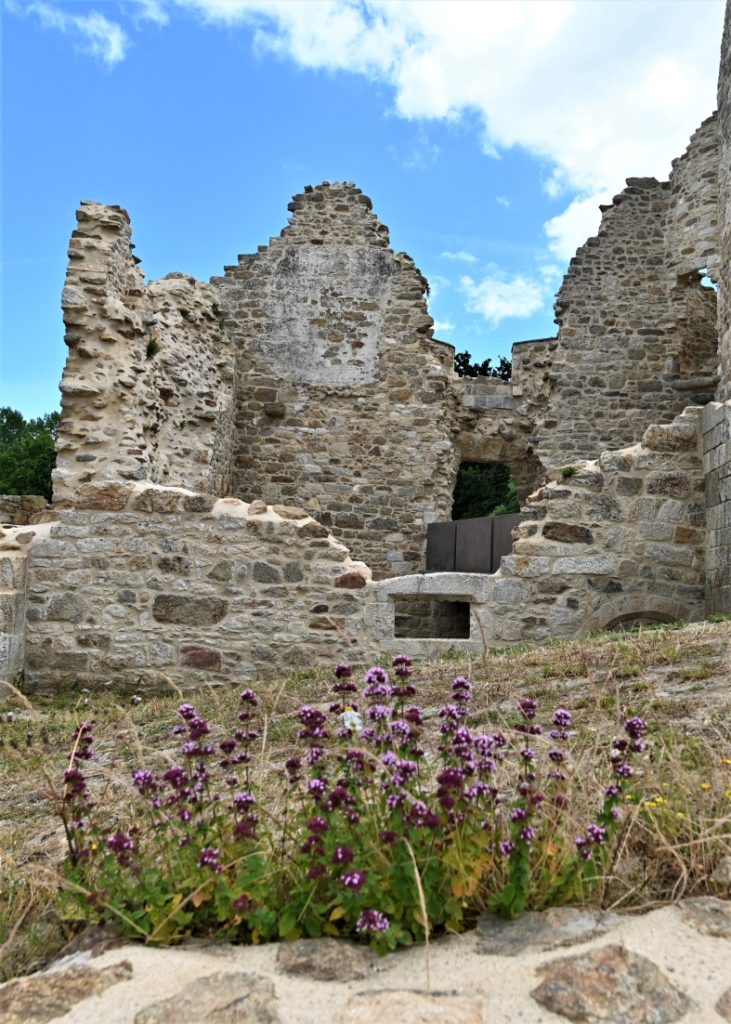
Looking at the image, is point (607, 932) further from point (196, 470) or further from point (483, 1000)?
point (196, 470)

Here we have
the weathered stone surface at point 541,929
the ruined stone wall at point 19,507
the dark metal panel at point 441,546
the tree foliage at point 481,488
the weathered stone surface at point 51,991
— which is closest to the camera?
the weathered stone surface at point 51,991

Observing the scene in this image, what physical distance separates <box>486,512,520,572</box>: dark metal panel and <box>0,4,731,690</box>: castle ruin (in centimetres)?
76

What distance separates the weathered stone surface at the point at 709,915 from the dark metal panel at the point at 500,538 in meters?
7.47

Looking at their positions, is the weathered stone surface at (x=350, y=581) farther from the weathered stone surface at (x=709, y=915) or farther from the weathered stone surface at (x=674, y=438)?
the weathered stone surface at (x=709, y=915)

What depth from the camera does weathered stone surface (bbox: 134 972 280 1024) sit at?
5.55ft

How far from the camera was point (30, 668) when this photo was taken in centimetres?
692

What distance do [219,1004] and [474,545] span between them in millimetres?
8578

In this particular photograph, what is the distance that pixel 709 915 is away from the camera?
77.0 inches

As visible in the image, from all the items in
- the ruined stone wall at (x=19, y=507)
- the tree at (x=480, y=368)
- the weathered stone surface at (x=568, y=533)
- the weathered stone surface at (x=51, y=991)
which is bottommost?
the weathered stone surface at (x=51, y=991)

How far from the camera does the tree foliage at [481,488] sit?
26828 mm

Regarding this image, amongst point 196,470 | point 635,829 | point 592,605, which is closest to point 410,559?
point 196,470

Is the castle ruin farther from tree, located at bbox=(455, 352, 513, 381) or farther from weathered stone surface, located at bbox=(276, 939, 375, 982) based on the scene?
tree, located at bbox=(455, 352, 513, 381)

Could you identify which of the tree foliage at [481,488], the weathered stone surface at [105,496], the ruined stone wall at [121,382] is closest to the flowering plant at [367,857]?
the weathered stone surface at [105,496]

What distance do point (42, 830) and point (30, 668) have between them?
3777 mm
